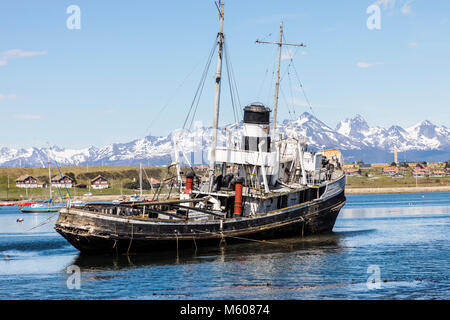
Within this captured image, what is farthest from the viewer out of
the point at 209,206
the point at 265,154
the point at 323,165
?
the point at 323,165

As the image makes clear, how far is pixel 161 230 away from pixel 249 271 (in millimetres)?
7879

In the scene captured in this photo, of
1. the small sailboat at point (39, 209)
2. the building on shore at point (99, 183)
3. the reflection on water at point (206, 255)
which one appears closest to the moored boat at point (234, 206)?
the reflection on water at point (206, 255)

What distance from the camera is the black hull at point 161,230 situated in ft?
120

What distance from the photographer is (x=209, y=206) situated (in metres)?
44.4

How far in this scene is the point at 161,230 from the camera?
3853cm

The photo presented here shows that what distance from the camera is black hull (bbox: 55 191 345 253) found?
36562 mm

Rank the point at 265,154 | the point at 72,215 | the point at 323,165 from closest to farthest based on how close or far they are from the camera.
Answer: the point at 72,215 < the point at 265,154 < the point at 323,165

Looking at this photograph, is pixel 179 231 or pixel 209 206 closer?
pixel 179 231

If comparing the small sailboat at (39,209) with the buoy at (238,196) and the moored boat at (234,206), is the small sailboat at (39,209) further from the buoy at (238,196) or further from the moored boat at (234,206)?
the buoy at (238,196)

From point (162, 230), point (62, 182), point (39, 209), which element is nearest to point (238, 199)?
point (162, 230)

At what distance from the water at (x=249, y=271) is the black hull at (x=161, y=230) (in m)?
0.73

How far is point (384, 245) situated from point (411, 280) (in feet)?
50.6
